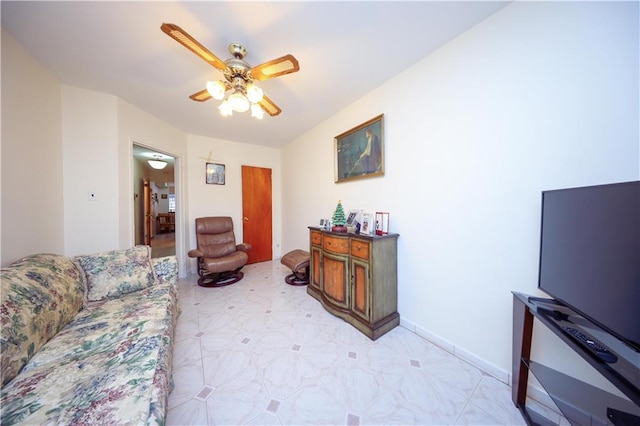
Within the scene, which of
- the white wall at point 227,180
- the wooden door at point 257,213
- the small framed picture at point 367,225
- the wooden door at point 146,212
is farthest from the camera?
the wooden door at point 146,212

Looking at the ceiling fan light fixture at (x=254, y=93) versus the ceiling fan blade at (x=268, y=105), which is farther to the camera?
the ceiling fan blade at (x=268, y=105)

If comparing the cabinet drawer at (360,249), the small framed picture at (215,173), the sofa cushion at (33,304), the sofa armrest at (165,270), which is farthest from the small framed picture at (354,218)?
the small framed picture at (215,173)

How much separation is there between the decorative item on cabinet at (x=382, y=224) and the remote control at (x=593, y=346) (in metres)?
1.26

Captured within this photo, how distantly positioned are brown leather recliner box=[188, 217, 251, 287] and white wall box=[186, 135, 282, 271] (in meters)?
0.31

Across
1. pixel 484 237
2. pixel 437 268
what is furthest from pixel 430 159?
pixel 437 268

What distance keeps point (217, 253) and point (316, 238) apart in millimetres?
1830

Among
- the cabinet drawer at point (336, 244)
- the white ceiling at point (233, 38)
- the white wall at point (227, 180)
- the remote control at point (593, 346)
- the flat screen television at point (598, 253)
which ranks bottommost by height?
the remote control at point (593, 346)

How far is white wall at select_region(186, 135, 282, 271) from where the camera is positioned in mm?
3451

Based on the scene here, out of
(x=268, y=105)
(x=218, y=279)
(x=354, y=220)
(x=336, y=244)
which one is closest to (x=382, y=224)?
(x=354, y=220)

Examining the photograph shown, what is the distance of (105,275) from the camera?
5.53 ft

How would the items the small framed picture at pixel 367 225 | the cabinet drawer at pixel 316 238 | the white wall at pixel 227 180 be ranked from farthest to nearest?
1. the white wall at pixel 227 180
2. the cabinet drawer at pixel 316 238
3. the small framed picture at pixel 367 225

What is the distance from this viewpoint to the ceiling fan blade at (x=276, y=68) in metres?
1.29

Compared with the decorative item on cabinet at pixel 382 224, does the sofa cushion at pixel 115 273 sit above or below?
below

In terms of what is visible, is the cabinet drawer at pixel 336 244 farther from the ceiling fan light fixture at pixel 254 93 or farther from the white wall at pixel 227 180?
the white wall at pixel 227 180
